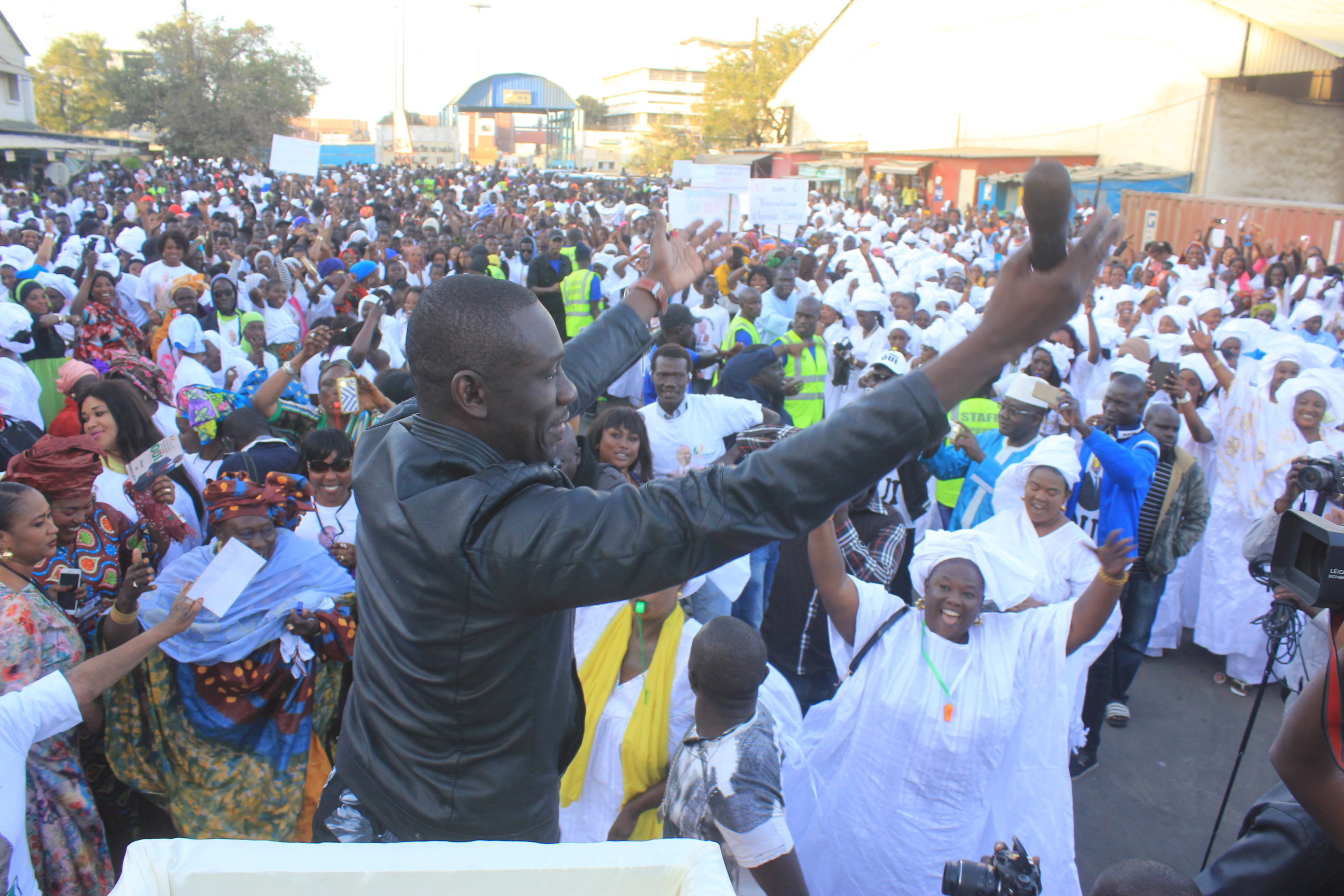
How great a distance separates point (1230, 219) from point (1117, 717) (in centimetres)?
1711

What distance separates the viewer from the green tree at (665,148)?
52812mm

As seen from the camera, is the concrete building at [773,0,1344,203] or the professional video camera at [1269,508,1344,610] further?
the concrete building at [773,0,1344,203]

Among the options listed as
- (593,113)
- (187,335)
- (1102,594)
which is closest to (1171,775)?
(1102,594)

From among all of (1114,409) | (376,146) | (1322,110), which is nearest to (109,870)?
(1114,409)

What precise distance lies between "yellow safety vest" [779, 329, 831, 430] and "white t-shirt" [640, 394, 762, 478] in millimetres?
1419

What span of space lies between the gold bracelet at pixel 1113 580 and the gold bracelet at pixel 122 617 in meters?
3.07

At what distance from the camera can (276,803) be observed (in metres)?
3.37

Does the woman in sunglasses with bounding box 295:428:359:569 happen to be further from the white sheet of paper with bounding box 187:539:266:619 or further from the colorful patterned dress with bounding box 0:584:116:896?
the colorful patterned dress with bounding box 0:584:116:896

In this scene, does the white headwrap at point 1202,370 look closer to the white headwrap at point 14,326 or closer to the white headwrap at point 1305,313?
the white headwrap at point 1305,313

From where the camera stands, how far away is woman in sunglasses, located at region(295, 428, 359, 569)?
12.7 feet

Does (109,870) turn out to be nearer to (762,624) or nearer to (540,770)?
(540,770)

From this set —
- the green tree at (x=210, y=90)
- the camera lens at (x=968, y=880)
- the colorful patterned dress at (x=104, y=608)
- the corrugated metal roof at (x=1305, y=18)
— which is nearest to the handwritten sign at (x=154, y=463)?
the colorful patterned dress at (x=104, y=608)

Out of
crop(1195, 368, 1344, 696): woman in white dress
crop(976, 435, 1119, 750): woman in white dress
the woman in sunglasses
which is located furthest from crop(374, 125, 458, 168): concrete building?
crop(976, 435, 1119, 750): woman in white dress

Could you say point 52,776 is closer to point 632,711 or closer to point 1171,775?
point 632,711
